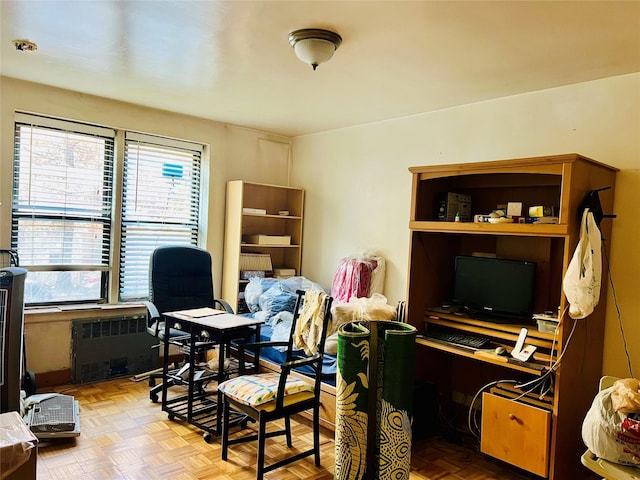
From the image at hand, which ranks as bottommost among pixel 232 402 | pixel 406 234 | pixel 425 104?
pixel 232 402

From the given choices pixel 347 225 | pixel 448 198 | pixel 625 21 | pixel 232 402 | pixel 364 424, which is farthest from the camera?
pixel 347 225

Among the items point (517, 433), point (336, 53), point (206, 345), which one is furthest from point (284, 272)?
point (517, 433)

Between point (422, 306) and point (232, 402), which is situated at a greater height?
point (422, 306)

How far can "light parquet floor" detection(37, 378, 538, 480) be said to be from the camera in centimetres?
260

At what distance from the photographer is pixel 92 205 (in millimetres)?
4105

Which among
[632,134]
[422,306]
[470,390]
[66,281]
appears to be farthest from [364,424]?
[66,281]

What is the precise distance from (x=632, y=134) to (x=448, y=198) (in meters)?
1.13

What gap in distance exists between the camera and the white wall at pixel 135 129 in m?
3.61

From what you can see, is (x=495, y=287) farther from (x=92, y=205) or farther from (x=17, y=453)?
(x=92, y=205)

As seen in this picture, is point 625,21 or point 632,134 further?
point 632,134

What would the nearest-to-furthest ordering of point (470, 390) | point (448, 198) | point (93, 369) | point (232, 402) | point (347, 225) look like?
point (232, 402)
point (448, 198)
point (470, 390)
point (93, 369)
point (347, 225)

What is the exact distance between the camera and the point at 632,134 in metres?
2.80

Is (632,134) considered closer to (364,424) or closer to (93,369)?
(364,424)

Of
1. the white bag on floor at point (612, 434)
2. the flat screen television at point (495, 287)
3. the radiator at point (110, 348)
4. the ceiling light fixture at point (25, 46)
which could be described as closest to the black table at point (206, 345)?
the radiator at point (110, 348)
